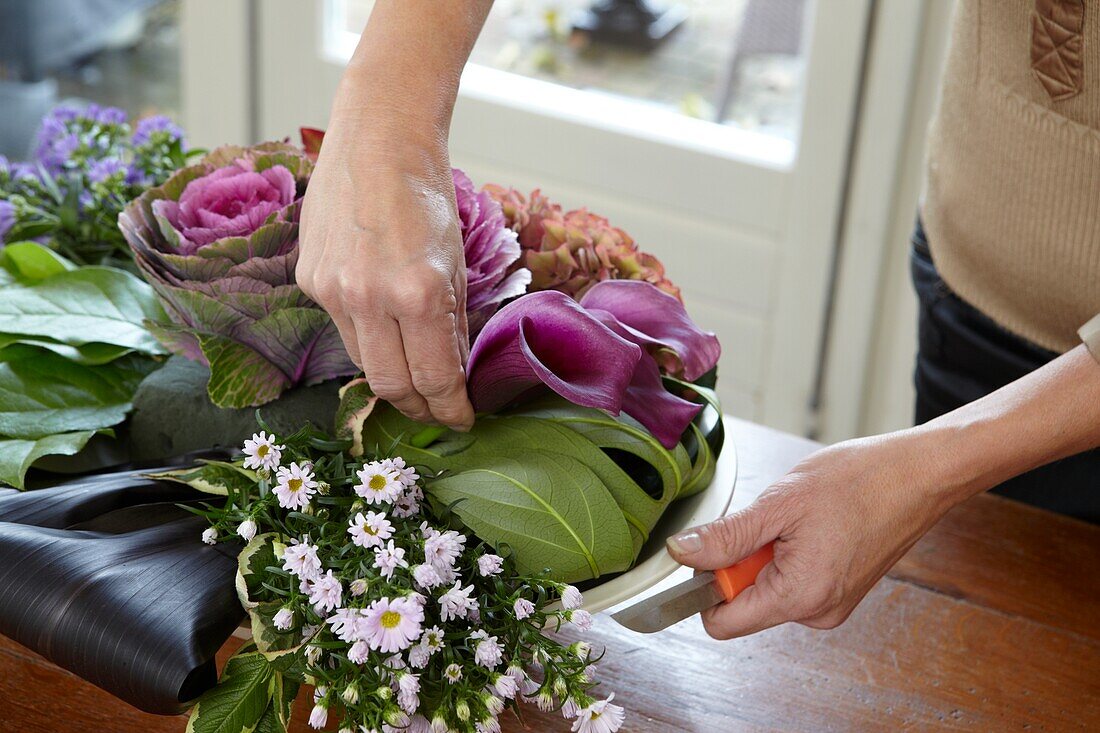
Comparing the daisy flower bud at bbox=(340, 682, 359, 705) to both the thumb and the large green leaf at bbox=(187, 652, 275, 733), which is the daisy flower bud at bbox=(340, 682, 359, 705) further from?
the thumb

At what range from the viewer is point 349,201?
560 millimetres

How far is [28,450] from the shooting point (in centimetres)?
62

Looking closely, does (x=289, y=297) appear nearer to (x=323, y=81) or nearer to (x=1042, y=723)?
(x=1042, y=723)

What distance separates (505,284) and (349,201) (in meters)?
0.11

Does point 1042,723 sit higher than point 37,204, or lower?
lower

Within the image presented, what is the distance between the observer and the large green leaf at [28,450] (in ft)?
2.00

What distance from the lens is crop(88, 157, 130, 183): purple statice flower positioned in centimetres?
81

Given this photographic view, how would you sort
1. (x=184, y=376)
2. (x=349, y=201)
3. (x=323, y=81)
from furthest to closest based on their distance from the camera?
(x=323, y=81) → (x=184, y=376) → (x=349, y=201)

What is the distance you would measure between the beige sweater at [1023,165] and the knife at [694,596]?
0.39m

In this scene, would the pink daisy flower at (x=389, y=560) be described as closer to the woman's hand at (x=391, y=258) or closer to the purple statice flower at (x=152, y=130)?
the woman's hand at (x=391, y=258)

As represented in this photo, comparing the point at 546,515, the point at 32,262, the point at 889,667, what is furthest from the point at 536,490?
the point at 32,262

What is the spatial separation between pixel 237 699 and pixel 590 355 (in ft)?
0.79

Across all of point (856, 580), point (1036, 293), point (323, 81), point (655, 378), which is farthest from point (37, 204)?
point (323, 81)

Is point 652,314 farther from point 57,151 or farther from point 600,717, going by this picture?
point 57,151
